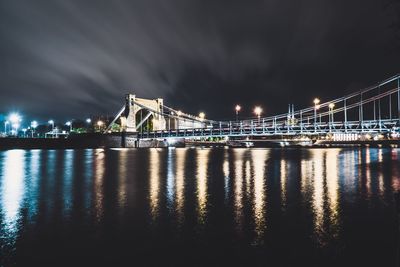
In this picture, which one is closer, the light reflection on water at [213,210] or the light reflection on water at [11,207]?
the light reflection on water at [213,210]

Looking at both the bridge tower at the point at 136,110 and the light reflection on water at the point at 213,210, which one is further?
the bridge tower at the point at 136,110

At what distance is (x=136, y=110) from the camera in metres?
91.2

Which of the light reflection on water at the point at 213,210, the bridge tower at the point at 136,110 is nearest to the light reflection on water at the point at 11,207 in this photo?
the light reflection on water at the point at 213,210

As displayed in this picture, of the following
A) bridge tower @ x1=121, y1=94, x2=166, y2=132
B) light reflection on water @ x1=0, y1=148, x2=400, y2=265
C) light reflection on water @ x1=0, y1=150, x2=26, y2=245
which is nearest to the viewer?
light reflection on water @ x1=0, y1=148, x2=400, y2=265

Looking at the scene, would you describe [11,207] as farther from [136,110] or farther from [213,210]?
[136,110]

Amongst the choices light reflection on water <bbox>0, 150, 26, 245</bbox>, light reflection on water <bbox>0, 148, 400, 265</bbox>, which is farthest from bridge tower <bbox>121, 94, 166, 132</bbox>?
light reflection on water <bbox>0, 148, 400, 265</bbox>

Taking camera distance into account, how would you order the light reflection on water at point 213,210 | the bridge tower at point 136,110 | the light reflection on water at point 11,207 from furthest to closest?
1. the bridge tower at point 136,110
2. the light reflection on water at point 11,207
3. the light reflection on water at point 213,210

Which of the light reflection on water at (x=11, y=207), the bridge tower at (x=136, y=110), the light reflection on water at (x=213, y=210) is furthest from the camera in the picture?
the bridge tower at (x=136, y=110)

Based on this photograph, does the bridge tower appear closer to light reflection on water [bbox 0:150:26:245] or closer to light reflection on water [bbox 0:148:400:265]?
light reflection on water [bbox 0:150:26:245]

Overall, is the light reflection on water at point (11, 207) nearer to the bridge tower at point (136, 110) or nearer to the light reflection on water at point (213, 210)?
the light reflection on water at point (213, 210)

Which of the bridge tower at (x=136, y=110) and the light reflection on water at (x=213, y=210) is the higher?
the bridge tower at (x=136, y=110)

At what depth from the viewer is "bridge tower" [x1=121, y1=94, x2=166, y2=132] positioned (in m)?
87.2

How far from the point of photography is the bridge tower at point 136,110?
87188 millimetres

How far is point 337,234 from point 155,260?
4.09 m
